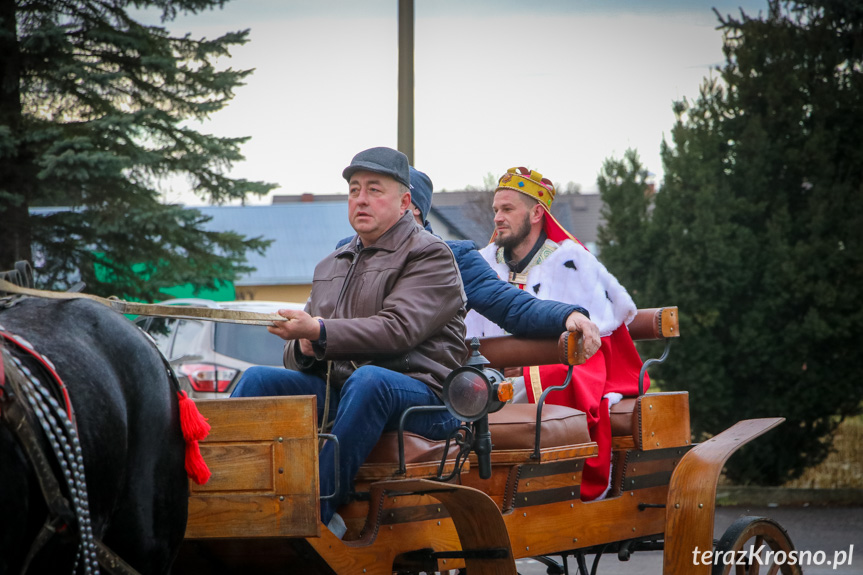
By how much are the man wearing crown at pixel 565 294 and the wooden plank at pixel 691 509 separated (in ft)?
1.28

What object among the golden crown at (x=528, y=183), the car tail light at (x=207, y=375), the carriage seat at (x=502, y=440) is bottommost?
the car tail light at (x=207, y=375)

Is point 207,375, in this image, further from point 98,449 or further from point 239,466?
point 98,449

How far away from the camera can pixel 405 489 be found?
331 centimetres

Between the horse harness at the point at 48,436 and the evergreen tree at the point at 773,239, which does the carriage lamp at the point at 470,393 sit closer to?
the horse harness at the point at 48,436

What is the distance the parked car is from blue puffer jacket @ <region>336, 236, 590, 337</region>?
14.0 ft

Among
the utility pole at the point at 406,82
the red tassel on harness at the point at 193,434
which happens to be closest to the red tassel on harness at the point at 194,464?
the red tassel on harness at the point at 193,434

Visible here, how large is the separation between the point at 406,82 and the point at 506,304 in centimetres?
227

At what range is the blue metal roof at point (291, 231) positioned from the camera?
37812 mm

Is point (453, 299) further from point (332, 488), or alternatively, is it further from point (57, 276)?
point (57, 276)

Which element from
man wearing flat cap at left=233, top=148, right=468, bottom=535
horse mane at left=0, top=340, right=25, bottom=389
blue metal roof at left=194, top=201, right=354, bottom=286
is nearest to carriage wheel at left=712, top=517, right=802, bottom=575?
man wearing flat cap at left=233, top=148, right=468, bottom=535

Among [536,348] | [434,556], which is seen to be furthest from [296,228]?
[434,556]

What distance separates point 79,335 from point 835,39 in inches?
294

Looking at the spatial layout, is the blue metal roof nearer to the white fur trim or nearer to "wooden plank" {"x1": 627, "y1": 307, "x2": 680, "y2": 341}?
the white fur trim

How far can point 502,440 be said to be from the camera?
3957mm
